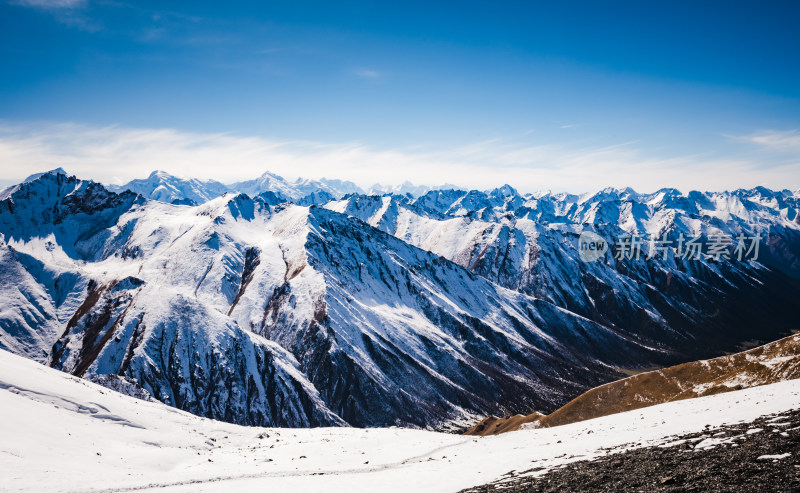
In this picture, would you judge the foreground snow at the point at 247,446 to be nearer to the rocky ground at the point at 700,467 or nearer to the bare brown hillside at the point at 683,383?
the rocky ground at the point at 700,467

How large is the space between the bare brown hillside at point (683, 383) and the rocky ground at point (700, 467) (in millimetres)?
59727

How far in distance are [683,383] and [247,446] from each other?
91001mm

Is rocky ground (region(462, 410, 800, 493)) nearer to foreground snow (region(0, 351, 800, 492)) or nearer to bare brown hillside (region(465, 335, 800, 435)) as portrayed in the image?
foreground snow (region(0, 351, 800, 492))

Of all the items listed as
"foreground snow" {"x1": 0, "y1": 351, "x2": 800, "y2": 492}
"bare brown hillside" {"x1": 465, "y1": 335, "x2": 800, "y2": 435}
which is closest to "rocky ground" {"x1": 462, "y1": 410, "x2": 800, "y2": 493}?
"foreground snow" {"x1": 0, "y1": 351, "x2": 800, "y2": 492}

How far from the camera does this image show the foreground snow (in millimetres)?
32656

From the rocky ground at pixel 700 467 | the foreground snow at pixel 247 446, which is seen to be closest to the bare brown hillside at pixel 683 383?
the foreground snow at pixel 247 446

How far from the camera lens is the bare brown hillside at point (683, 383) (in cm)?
7900

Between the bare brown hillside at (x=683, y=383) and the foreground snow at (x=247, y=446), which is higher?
the foreground snow at (x=247, y=446)

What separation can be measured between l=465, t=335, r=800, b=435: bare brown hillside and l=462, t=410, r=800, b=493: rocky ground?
5973 centimetres

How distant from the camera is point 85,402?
46.4 meters

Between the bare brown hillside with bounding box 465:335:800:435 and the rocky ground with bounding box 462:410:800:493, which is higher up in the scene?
the rocky ground with bounding box 462:410:800:493

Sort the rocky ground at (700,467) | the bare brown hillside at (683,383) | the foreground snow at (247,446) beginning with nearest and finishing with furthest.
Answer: the rocky ground at (700,467), the foreground snow at (247,446), the bare brown hillside at (683,383)

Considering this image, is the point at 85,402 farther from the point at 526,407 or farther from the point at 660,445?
the point at 526,407

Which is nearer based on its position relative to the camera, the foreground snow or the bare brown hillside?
the foreground snow
